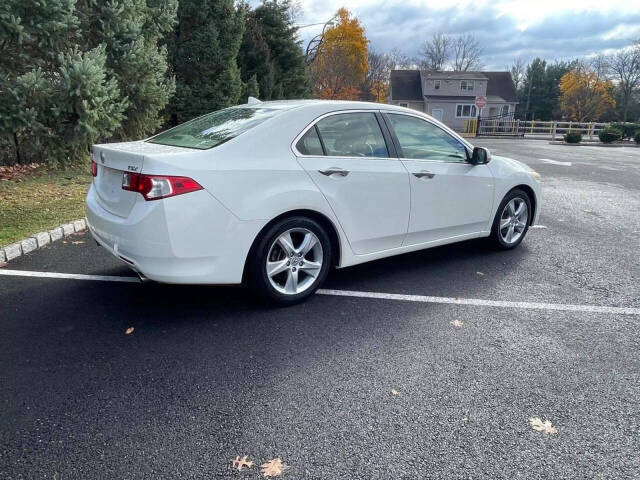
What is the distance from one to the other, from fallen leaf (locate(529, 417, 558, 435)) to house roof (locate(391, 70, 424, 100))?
5445cm

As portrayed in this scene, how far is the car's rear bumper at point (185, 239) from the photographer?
3.26 meters

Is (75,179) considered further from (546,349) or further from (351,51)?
Result: (351,51)

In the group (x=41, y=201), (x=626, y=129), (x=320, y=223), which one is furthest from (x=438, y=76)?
(x=320, y=223)

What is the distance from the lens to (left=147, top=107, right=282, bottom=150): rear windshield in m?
3.76

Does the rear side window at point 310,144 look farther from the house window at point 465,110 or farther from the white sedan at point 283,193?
the house window at point 465,110

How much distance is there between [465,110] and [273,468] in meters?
54.7

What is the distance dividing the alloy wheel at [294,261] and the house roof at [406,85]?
5304cm

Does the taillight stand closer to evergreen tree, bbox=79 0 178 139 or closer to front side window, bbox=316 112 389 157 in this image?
front side window, bbox=316 112 389 157

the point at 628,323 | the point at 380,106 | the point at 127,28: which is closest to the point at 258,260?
the point at 380,106

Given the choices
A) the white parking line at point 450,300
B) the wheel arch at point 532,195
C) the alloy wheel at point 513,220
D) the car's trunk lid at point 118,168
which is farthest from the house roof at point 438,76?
the car's trunk lid at point 118,168

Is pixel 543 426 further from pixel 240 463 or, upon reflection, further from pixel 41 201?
pixel 41 201

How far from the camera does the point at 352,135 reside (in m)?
4.18

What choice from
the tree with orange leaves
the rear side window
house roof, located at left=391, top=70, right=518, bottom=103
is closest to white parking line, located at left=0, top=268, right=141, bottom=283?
the rear side window

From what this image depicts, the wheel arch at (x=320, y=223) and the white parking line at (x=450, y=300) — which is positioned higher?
the wheel arch at (x=320, y=223)
